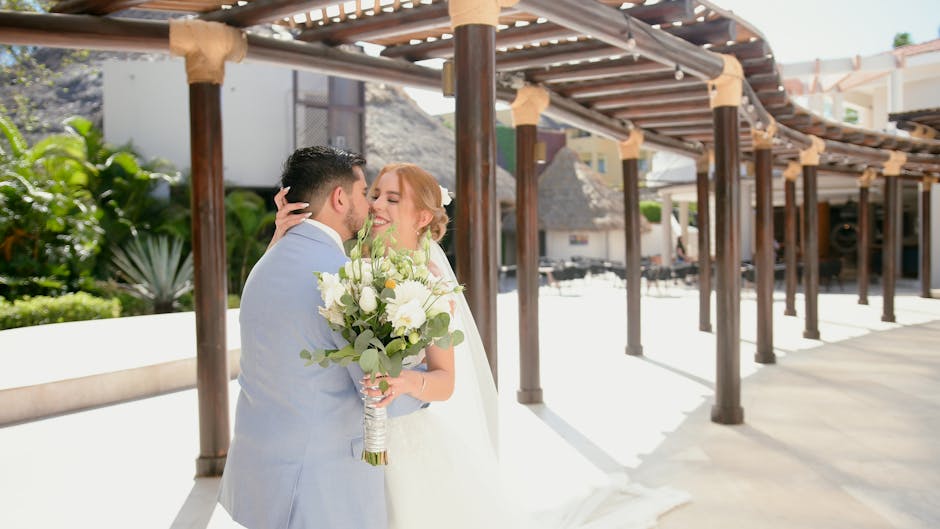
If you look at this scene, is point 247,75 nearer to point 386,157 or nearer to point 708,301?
point 386,157

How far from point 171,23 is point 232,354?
13.3ft

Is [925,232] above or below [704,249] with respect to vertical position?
above

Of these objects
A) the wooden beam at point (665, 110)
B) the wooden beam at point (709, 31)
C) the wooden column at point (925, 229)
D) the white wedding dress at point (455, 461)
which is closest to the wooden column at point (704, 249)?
the wooden beam at point (665, 110)

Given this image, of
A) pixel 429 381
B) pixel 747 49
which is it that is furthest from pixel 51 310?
pixel 429 381

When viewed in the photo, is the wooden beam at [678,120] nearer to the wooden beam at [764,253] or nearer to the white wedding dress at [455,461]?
the wooden beam at [764,253]

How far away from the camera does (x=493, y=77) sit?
3861 millimetres

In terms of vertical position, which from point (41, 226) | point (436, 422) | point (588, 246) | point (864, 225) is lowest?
point (436, 422)

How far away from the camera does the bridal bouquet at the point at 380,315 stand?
1.80 metres

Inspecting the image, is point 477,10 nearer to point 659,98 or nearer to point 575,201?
point 659,98

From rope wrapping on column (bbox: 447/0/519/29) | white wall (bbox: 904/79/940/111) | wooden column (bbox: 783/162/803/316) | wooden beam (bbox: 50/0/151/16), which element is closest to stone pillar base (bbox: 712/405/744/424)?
rope wrapping on column (bbox: 447/0/519/29)

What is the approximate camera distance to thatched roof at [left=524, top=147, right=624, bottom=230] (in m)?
27.8

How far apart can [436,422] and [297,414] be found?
2.01ft

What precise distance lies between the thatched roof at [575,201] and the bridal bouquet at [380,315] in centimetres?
2604

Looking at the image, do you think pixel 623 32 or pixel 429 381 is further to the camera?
pixel 623 32
